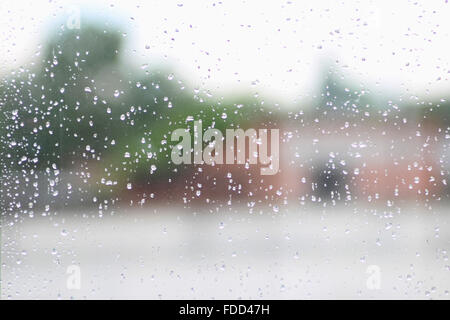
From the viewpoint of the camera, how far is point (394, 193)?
→ 114 cm

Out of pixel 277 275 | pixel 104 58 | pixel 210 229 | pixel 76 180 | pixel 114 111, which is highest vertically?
pixel 104 58

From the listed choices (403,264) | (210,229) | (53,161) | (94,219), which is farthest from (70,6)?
(403,264)

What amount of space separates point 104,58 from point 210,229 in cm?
50

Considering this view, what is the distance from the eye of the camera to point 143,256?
1175 mm

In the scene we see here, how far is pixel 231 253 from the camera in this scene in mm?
1175

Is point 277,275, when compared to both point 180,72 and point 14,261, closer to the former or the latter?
point 180,72

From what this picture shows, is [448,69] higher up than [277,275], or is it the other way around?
[448,69]

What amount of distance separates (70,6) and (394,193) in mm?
934

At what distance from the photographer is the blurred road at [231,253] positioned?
3.72 feet

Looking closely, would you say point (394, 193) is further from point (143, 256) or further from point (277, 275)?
point (143, 256)

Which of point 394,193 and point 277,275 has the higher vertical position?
point 394,193

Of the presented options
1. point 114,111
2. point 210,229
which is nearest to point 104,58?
point 114,111

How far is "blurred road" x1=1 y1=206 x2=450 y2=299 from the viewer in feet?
3.72

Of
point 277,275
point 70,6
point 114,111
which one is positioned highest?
point 70,6
